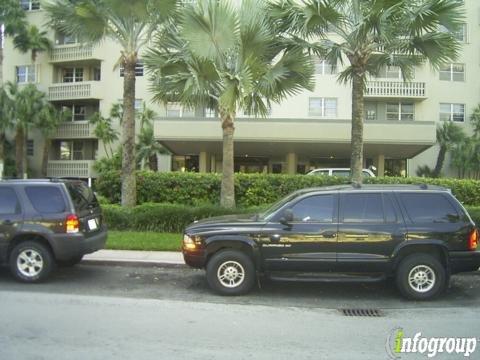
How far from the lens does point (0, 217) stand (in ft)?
28.3

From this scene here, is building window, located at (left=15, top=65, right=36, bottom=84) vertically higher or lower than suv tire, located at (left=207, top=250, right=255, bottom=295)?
higher

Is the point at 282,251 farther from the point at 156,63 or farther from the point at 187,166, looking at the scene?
the point at 187,166

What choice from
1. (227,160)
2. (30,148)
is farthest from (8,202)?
(30,148)

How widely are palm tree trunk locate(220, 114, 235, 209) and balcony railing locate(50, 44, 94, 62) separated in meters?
22.3

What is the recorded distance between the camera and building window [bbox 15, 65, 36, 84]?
35.4m

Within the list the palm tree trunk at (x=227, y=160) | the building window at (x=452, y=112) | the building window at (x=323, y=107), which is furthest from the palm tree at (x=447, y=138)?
the palm tree trunk at (x=227, y=160)

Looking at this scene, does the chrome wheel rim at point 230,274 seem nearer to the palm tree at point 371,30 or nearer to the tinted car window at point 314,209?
the tinted car window at point 314,209

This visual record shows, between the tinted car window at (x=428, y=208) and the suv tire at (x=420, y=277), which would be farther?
the tinted car window at (x=428, y=208)

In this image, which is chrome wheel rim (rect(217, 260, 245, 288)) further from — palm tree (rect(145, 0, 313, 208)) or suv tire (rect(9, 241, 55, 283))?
palm tree (rect(145, 0, 313, 208))

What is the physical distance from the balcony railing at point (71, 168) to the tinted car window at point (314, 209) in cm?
2706

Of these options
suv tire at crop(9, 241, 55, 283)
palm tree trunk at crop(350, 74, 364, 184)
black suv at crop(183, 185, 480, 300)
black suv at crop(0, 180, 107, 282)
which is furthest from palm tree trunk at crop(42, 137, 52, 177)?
black suv at crop(183, 185, 480, 300)

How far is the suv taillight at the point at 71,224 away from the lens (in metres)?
8.52

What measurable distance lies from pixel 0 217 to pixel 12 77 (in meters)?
30.7

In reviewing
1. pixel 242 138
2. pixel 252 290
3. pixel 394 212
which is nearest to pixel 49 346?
pixel 252 290
